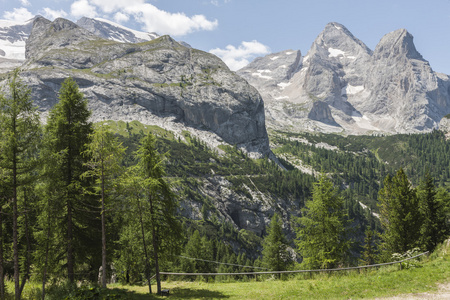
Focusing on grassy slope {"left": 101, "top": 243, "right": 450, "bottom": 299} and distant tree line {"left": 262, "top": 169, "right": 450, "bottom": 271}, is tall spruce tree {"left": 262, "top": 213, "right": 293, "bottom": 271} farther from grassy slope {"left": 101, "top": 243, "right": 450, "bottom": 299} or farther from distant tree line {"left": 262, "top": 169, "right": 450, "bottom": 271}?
grassy slope {"left": 101, "top": 243, "right": 450, "bottom": 299}

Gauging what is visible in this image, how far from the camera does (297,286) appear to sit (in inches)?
778

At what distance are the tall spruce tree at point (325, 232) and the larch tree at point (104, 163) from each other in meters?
20.0

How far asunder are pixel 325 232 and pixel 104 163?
22.5 m

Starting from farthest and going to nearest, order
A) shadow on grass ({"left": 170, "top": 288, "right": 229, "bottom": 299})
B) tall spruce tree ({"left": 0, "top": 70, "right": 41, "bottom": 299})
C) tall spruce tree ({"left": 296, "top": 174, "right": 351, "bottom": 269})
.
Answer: tall spruce tree ({"left": 296, "top": 174, "right": 351, "bottom": 269})
shadow on grass ({"left": 170, "top": 288, "right": 229, "bottom": 299})
tall spruce tree ({"left": 0, "top": 70, "right": 41, "bottom": 299})

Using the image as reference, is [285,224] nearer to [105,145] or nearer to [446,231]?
[446,231]

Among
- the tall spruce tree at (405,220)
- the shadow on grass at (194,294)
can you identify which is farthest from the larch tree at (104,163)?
the tall spruce tree at (405,220)

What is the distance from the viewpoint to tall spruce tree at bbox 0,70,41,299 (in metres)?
17.0

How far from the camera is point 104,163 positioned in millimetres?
19562

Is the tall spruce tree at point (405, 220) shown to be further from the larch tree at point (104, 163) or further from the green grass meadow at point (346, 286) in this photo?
the larch tree at point (104, 163)

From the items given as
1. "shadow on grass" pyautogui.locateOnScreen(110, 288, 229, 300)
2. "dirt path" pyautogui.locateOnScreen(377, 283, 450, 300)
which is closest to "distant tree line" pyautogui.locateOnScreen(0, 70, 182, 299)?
"shadow on grass" pyautogui.locateOnScreen(110, 288, 229, 300)

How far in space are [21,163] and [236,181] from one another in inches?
7083

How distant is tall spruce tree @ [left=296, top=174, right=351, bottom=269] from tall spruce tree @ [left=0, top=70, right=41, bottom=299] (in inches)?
988

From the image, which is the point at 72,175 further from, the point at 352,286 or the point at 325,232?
the point at 325,232

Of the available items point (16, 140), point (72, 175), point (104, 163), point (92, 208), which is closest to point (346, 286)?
point (104, 163)
